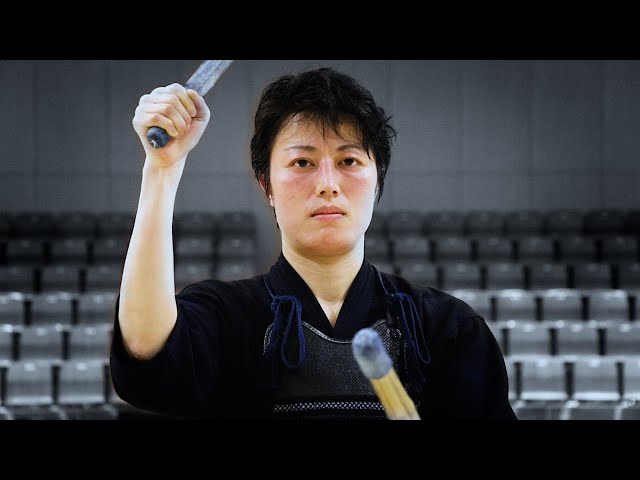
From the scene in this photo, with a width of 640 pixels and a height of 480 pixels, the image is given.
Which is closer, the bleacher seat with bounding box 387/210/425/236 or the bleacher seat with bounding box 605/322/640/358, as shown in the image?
the bleacher seat with bounding box 605/322/640/358

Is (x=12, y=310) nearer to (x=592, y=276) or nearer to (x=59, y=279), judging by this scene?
(x=59, y=279)

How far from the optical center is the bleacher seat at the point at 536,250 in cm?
555

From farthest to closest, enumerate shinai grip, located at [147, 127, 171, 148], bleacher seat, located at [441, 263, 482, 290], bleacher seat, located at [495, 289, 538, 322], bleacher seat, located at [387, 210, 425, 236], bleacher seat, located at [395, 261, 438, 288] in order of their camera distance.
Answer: bleacher seat, located at [387, 210, 425, 236]
bleacher seat, located at [441, 263, 482, 290]
bleacher seat, located at [395, 261, 438, 288]
bleacher seat, located at [495, 289, 538, 322]
shinai grip, located at [147, 127, 171, 148]

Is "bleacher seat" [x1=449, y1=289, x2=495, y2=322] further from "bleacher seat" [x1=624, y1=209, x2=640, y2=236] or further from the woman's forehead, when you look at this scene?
the woman's forehead

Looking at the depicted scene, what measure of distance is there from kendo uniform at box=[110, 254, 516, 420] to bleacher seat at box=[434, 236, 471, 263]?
4526 millimetres

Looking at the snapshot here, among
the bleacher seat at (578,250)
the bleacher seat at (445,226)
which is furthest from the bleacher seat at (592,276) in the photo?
the bleacher seat at (445,226)

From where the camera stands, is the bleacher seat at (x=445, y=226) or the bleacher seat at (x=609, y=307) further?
the bleacher seat at (x=445, y=226)

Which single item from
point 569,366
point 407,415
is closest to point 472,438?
point 407,415

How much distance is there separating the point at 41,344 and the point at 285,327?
366 cm

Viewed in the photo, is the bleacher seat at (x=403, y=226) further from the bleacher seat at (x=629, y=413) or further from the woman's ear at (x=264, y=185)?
the woman's ear at (x=264, y=185)

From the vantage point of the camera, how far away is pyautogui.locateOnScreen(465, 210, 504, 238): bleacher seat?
5.97 m

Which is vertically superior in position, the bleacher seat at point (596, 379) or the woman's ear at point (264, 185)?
the woman's ear at point (264, 185)

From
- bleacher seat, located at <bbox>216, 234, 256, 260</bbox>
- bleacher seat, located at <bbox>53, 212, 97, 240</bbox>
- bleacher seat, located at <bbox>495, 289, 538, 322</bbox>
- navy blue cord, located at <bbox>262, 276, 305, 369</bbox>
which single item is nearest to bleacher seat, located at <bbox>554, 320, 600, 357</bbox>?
bleacher seat, located at <bbox>495, 289, 538, 322</bbox>

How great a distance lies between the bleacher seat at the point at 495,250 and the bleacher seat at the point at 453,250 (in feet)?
0.31
